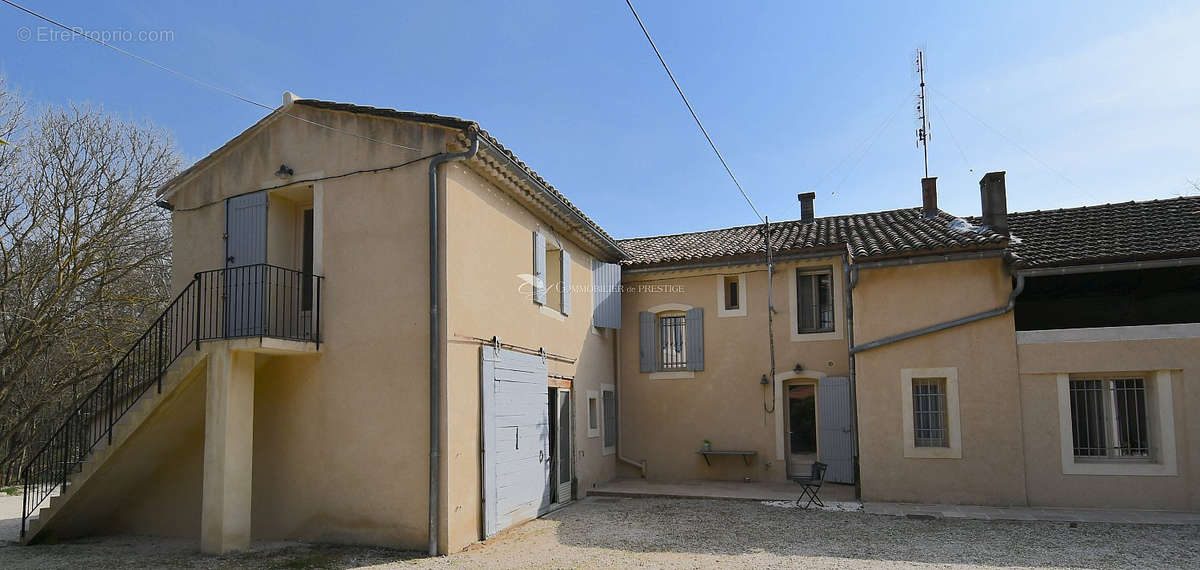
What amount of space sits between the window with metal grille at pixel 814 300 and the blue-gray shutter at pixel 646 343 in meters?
2.99

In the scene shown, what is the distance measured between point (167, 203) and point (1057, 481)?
1391cm

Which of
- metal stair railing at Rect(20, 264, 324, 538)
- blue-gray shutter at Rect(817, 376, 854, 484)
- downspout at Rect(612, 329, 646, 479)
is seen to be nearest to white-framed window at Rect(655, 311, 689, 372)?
downspout at Rect(612, 329, 646, 479)

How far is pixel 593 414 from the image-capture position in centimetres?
1395

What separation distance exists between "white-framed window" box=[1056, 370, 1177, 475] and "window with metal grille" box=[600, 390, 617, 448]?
773cm

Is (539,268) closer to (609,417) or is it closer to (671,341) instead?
(609,417)

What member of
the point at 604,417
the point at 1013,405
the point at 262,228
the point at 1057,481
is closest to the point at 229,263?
the point at 262,228

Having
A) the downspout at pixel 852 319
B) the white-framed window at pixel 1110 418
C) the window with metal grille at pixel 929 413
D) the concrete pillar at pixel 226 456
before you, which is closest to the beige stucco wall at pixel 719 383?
the downspout at pixel 852 319

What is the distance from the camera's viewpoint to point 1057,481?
11.1 metres

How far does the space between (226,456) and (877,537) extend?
793cm

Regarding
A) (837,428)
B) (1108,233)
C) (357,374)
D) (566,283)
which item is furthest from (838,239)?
(357,374)

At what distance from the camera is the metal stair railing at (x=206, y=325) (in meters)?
9.09

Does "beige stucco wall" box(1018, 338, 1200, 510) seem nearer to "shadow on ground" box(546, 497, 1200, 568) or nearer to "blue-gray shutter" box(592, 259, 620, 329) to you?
"shadow on ground" box(546, 497, 1200, 568)

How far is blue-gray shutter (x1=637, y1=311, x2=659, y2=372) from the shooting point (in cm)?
1524

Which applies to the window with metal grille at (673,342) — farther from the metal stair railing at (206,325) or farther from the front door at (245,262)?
the front door at (245,262)
